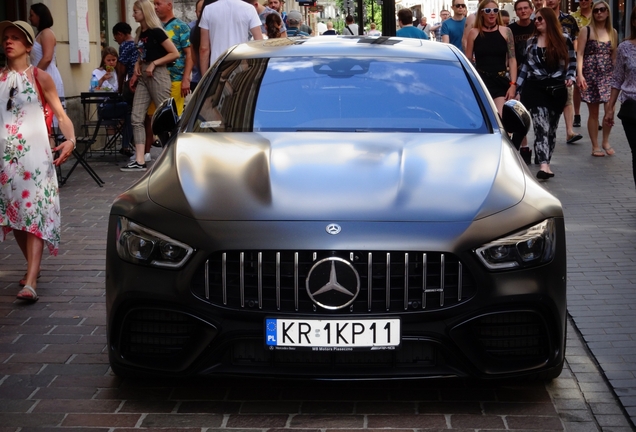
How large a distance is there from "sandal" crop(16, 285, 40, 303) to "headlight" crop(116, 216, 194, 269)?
2.15 metres

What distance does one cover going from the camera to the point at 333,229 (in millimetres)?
4211

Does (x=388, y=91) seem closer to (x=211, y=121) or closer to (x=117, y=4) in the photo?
(x=211, y=121)

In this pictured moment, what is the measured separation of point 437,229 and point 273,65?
6.92 ft

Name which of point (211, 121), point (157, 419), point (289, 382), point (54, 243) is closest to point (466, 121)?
point (211, 121)

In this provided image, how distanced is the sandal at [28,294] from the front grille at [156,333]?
2.18 m

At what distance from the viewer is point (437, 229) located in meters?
4.23

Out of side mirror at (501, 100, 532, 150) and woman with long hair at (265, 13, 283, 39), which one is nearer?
side mirror at (501, 100, 532, 150)

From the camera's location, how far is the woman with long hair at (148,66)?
1284cm

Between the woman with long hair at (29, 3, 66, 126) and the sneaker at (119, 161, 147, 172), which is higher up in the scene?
the woman with long hair at (29, 3, 66, 126)

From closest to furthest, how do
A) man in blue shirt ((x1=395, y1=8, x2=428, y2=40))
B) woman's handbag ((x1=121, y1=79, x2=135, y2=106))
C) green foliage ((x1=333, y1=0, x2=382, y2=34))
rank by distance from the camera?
woman's handbag ((x1=121, y1=79, x2=135, y2=106)), man in blue shirt ((x1=395, y1=8, x2=428, y2=40)), green foliage ((x1=333, y1=0, x2=382, y2=34))

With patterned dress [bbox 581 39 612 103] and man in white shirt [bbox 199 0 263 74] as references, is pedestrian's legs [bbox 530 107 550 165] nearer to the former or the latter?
patterned dress [bbox 581 39 612 103]

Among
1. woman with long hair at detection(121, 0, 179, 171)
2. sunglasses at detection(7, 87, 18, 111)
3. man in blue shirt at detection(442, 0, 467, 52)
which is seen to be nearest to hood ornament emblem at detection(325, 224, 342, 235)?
sunglasses at detection(7, 87, 18, 111)

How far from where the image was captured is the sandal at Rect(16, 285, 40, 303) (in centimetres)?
646

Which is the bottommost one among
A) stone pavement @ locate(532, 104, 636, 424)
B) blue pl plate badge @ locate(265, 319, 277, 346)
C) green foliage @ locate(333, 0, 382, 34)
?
green foliage @ locate(333, 0, 382, 34)
